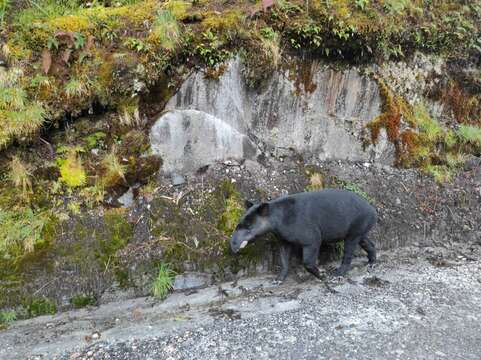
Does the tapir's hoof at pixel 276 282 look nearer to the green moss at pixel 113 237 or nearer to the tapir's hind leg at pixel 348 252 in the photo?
the tapir's hind leg at pixel 348 252

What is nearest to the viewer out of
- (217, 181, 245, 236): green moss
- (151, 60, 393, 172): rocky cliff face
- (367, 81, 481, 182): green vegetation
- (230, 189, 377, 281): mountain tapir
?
(230, 189, 377, 281): mountain tapir

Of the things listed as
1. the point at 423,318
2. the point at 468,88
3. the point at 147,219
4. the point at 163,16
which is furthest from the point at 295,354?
the point at 468,88

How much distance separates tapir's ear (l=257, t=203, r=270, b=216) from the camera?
23.1ft

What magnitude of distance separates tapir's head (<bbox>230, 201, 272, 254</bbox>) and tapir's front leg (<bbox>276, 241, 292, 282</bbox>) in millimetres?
597

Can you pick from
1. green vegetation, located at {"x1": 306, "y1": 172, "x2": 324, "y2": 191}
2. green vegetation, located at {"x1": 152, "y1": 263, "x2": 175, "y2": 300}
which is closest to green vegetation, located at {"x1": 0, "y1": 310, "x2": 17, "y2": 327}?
green vegetation, located at {"x1": 152, "y1": 263, "x2": 175, "y2": 300}

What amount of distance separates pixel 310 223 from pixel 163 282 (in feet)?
8.85

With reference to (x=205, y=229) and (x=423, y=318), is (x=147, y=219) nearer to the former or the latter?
(x=205, y=229)

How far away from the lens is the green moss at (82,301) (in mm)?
6730

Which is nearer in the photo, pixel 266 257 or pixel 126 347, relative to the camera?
pixel 126 347

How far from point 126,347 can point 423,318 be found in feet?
13.6

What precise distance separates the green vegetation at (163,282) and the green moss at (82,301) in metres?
1.00

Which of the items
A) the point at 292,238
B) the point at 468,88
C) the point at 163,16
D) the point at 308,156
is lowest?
the point at 292,238

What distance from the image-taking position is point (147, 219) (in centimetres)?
768

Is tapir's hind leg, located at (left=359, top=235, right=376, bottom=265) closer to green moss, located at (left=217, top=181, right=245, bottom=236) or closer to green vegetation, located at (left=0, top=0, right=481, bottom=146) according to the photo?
green moss, located at (left=217, top=181, right=245, bottom=236)
